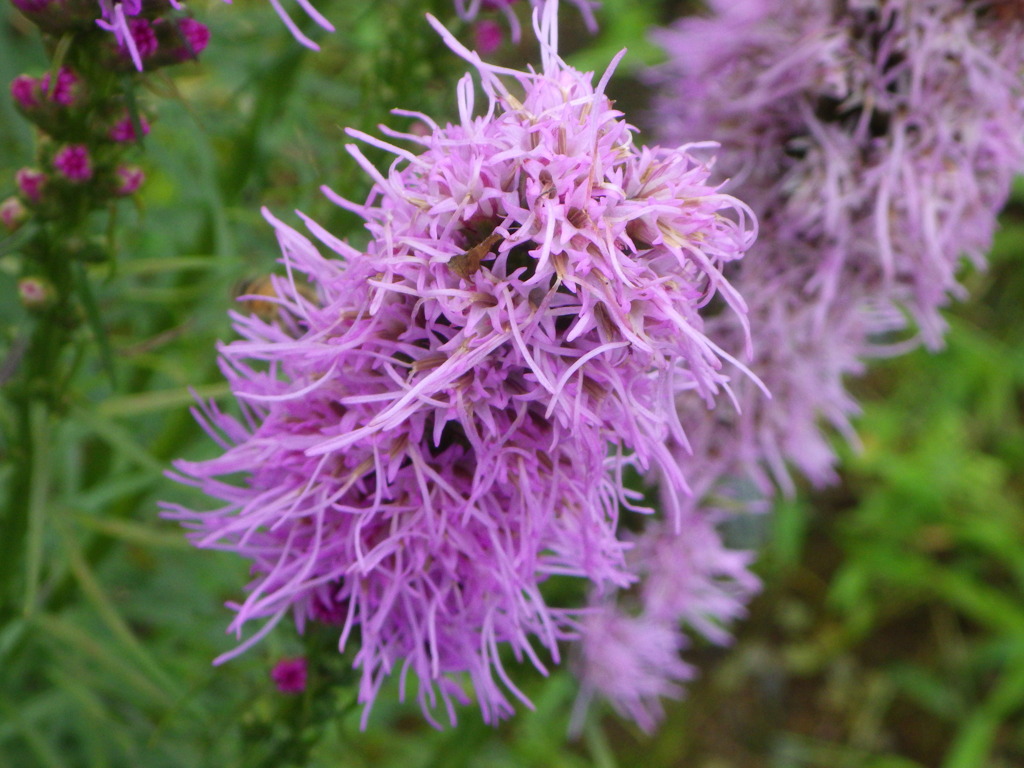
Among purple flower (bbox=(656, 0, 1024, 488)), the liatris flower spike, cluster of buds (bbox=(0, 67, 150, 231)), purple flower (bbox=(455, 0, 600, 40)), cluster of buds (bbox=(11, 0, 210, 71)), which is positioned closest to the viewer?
the liatris flower spike

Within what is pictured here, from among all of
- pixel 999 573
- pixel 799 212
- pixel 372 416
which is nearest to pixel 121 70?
pixel 372 416

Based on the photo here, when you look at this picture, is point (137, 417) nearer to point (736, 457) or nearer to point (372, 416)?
point (736, 457)

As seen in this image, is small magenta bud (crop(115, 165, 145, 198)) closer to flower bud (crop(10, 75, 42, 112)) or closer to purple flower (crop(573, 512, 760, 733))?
flower bud (crop(10, 75, 42, 112))

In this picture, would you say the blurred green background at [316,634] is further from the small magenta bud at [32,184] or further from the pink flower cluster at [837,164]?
the pink flower cluster at [837,164]

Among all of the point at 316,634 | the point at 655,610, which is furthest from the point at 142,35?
the point at 655,610

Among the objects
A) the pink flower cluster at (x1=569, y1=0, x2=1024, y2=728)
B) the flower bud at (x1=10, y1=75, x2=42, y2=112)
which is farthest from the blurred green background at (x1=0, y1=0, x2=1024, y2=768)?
the pink flower cluster at (x1=569, y1=0, x2=1024, y2=728)
